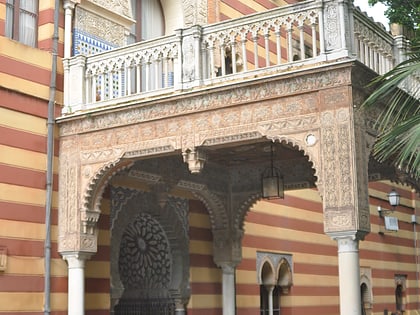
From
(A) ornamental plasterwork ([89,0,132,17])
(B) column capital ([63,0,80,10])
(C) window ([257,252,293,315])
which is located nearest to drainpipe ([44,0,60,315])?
(B) column capital ([63,0,80,10])

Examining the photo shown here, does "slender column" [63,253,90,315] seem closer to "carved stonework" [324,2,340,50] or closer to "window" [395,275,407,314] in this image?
"carved stonework" [324,2,340,50]

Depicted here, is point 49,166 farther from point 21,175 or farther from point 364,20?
point 364,20

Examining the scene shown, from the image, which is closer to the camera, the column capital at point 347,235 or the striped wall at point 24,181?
the column capital at point 347,235

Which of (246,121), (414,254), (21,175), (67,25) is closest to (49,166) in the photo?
(21,175)

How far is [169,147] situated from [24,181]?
2328mm

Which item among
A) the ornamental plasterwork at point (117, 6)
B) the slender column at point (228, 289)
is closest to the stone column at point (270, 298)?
the slender column at point (228, 289)

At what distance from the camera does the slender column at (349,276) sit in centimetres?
845

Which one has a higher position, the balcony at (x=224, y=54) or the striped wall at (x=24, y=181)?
the balcony at (x=224, y=54)

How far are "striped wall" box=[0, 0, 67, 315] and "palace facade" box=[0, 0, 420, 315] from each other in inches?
0.9

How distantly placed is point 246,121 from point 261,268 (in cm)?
678

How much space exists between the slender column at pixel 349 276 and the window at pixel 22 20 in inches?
237

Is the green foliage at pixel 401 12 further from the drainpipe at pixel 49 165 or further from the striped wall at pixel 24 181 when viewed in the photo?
the striped wall at pixel 24 181

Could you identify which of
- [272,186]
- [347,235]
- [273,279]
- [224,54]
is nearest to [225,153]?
[272,186]

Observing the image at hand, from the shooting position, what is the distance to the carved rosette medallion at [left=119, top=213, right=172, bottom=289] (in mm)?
13180
